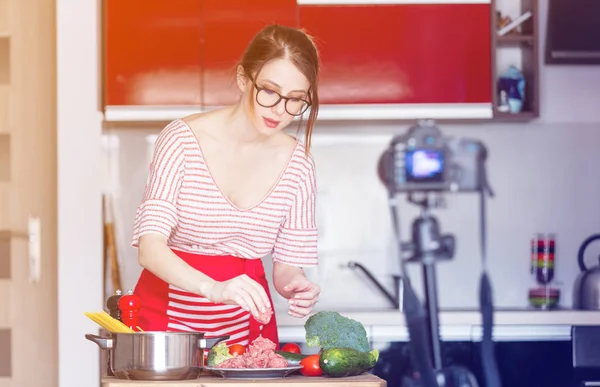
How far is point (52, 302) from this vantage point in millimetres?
3676

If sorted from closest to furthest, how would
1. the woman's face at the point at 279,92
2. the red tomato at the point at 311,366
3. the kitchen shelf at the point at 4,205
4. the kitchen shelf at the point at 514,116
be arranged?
1. the red tomato at the point at 311,366
2. the woman's face at the point at 279,92
3. the kitchen shelf at the point at 4,205
4. the kitchen shelf at the point at 514,116

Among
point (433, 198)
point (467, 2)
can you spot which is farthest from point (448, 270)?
point (467, 2)

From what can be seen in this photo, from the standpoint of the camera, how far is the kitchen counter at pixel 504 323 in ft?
11.3

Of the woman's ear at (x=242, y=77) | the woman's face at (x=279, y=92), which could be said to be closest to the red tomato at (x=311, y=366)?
the woman's face at (x=279, y=92)

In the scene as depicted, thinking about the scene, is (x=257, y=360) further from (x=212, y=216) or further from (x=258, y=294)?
(x=212, y=216)

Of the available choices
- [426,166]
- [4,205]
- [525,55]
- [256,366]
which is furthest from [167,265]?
[525,55]

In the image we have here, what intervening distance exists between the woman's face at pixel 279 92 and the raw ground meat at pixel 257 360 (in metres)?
0.50

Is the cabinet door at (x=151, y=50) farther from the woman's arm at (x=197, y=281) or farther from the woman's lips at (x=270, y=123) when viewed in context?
the woman's arm at (x=197, y=281)

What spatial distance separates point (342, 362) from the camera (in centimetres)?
163

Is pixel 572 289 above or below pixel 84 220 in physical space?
below

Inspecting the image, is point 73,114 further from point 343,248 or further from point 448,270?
point 448,270

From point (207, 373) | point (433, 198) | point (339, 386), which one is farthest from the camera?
point (433, 198)

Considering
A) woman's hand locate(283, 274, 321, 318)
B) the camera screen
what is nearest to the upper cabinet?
the camera screen

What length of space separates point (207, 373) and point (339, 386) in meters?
0.29
